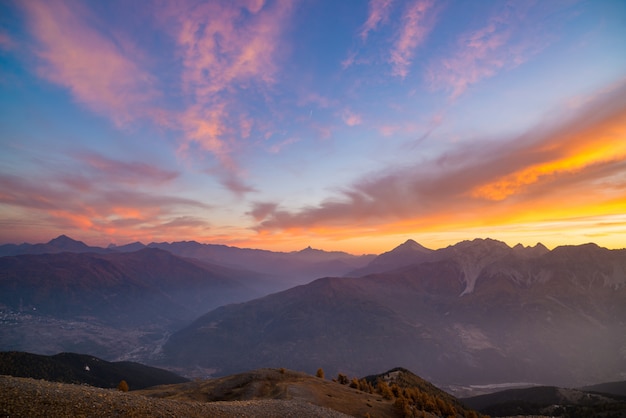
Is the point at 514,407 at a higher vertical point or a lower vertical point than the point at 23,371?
lower

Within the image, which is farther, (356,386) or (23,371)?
(23,371)

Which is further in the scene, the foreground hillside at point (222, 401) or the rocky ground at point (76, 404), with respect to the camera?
the foreground hillside at point (222, 401)

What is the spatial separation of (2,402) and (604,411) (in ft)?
697

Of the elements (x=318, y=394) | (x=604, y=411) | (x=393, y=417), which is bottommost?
(x=604, y=411)

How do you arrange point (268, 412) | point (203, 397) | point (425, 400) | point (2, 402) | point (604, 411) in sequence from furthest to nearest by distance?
point (604, 411)
point (425, 400)
point (203, 397)
point (268, 412)
point (2, 402)

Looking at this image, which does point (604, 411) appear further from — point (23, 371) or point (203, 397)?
point (23, 371)

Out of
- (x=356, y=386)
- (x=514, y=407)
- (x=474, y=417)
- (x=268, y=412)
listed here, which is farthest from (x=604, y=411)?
(x=268, y=412)

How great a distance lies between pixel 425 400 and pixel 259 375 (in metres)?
42.6

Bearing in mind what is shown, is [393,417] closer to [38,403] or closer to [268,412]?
[268,412]

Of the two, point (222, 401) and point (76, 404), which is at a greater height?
point (76, 404)

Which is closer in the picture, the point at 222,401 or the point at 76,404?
the point at 76,404

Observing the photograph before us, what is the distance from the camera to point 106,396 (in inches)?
1069

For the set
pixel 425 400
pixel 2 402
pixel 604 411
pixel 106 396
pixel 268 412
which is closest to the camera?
pixel 2 402

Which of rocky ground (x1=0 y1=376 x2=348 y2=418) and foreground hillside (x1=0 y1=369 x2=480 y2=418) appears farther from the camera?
foreground hillside (x1=0 y1=369 x2=480 y2=418)
